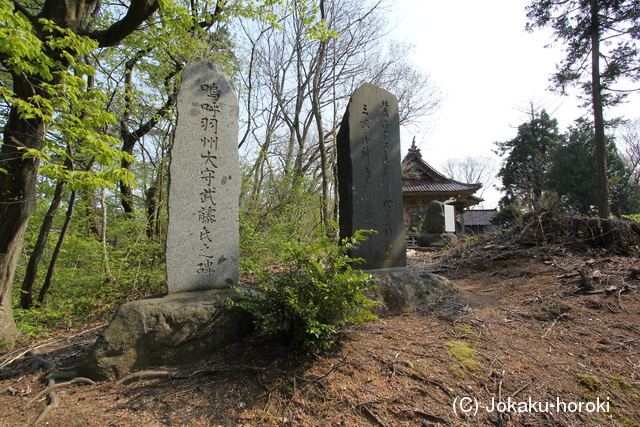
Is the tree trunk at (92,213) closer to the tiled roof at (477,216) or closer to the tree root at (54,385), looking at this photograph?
the tree root at (54,385)

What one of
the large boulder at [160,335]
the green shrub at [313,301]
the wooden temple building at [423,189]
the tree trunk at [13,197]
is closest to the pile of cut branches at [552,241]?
the green shrub at [313,301]

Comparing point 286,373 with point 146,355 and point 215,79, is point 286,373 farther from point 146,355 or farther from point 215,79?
point 215,79

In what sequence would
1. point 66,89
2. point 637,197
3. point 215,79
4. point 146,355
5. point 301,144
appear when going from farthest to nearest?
point 637,197
point 301,144
point 215,79
point 66,89
point 146,355

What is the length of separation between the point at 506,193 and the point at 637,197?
7705 mm

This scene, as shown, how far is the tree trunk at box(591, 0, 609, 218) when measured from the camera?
328 inches

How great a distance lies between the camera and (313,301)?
7.68 ft

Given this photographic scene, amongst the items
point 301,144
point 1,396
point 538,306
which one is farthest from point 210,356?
point 301,144

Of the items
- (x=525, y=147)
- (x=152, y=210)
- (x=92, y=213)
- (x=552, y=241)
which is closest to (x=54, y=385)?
(x=152, y=210)

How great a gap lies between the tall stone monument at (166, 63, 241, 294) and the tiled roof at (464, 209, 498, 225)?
29994 mm

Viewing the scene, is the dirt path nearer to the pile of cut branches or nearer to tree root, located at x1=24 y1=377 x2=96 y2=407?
tree root, located at x1=24 y1=377 x2=96 y2=407

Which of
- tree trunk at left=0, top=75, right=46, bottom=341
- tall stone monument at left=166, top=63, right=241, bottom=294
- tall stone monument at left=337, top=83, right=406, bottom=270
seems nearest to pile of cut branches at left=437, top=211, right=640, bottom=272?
tall stone monument at left=337, top=83, right=406, bottom=270

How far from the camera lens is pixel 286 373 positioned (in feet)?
7.30

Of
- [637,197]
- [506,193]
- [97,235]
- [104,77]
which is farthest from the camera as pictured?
[506,193]

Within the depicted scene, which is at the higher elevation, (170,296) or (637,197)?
(637,197)
